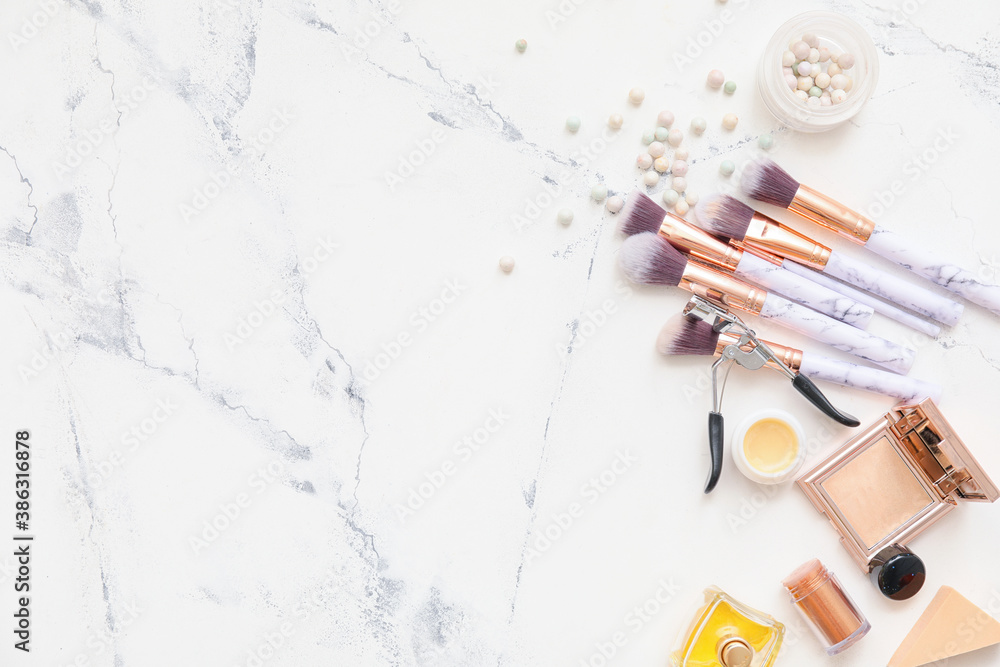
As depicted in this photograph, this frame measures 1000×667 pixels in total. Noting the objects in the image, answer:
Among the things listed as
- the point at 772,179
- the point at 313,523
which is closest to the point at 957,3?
the point at 772,179

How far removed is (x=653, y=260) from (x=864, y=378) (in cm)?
42

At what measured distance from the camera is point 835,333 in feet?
3.94

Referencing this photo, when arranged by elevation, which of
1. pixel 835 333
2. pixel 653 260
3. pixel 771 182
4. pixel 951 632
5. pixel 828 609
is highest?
pixel 771 182

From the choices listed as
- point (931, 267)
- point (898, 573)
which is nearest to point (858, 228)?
→ point (931, 267)

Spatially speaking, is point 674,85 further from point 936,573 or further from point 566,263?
point 936,573

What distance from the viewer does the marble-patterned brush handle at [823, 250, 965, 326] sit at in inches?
47.7

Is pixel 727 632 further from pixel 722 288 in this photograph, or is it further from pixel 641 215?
pixel 641 215

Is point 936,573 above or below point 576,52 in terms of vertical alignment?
below

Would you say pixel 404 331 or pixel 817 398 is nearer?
pixel 817 398

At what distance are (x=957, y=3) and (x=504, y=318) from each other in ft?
3.25

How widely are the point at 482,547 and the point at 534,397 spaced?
0.93ft

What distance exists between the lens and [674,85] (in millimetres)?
1268

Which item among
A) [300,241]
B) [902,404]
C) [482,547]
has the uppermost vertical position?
[902,404]

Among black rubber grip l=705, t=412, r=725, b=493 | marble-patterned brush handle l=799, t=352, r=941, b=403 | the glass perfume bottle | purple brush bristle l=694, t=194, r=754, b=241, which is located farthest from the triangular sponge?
purple brush bristle l=694, t=194, r=754, b=241
